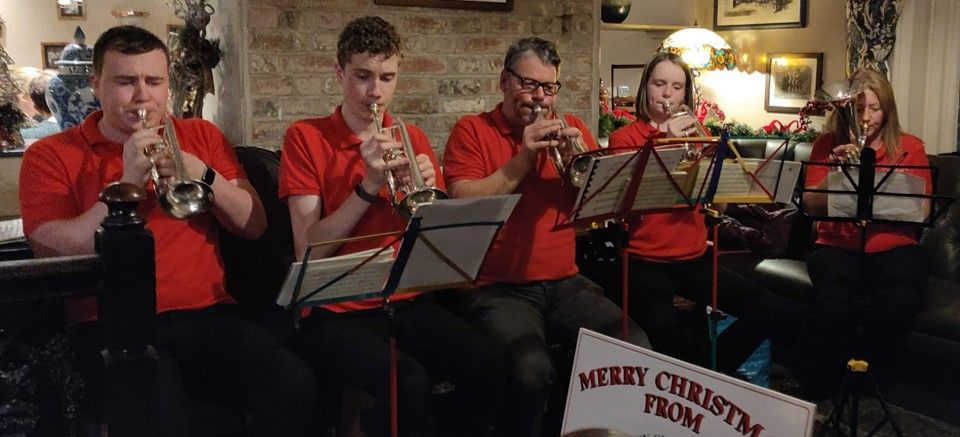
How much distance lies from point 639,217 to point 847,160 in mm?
846

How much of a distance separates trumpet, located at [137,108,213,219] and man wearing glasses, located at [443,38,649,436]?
84 centimetres

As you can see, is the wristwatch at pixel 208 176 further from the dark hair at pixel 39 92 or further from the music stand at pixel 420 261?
the dark hair at pixel 39 92

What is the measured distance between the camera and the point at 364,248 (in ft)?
8.50

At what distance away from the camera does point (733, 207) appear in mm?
4383

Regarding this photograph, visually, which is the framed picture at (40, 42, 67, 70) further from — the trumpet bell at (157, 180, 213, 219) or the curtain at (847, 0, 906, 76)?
the curtain at (847, 0, 906, 76)

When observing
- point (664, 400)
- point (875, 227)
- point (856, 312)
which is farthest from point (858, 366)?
point (664, 400)

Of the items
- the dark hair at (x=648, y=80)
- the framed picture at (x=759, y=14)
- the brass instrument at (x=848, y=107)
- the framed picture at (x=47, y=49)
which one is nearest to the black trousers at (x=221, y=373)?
the dark hair at (x=648, y=80)

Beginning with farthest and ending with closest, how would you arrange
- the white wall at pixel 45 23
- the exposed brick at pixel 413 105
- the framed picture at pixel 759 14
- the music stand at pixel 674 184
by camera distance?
the white wall at pixel 45 23, the framed picture at pixel 759 14, the exposed brick at pixel 413 105, the music stand at pixel 674 184

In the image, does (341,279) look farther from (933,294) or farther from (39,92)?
(933,294)

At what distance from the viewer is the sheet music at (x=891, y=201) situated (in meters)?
3.06

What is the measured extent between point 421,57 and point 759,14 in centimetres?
416

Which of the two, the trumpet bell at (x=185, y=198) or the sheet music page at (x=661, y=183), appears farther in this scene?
the sheet music page at (x=661, y=183)

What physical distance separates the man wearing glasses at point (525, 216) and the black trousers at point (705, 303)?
22cm

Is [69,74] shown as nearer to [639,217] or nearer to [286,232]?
[286,232]
